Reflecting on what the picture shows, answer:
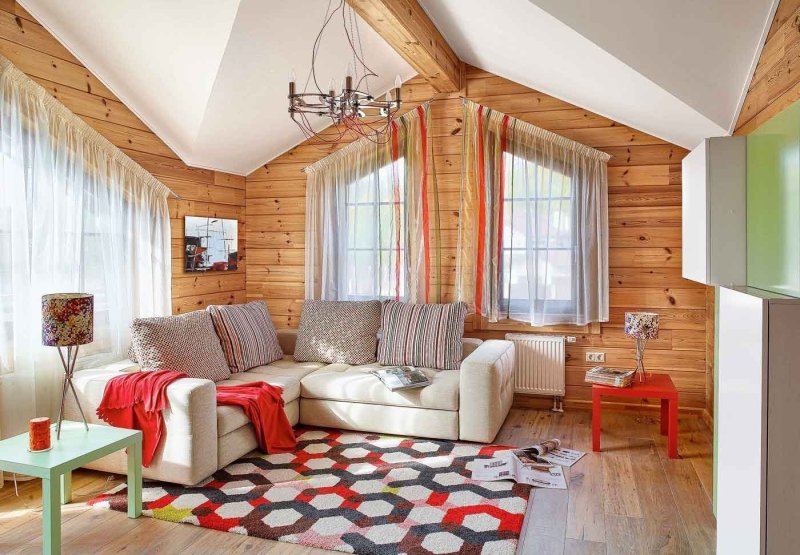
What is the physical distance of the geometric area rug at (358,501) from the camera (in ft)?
8.72

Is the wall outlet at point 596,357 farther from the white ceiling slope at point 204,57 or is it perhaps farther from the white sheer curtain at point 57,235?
the white sheer curtain at point 57,235

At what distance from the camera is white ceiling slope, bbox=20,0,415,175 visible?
3.28 m

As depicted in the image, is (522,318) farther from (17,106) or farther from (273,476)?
(17,106)

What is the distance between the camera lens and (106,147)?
379 cm

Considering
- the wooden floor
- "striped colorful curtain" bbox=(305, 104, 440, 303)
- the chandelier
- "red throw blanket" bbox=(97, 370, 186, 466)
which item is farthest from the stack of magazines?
"red throw blanket" bbox=(97, 370, 186, 466)

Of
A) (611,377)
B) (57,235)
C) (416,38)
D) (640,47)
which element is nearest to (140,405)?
(57,235)

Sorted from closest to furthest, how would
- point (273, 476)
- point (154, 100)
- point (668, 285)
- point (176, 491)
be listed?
Answer: point (176, 491) < point (273, 476) < point (154, 100) < point (668, 285)

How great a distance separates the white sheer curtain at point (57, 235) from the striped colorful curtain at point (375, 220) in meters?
1.36

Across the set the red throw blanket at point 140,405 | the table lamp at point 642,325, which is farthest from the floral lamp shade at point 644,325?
the red throw blanket at point 140,405

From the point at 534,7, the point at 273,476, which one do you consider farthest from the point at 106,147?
the point at 534,7

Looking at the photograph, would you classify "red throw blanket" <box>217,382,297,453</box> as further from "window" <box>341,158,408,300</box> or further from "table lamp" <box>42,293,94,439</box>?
"window" <box>341,158,408,300</box>

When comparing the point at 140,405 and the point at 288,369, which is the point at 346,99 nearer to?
the point at 140,405

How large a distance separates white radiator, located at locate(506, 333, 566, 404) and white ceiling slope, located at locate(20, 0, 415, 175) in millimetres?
2352

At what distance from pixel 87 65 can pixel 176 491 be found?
2560 millimetres
